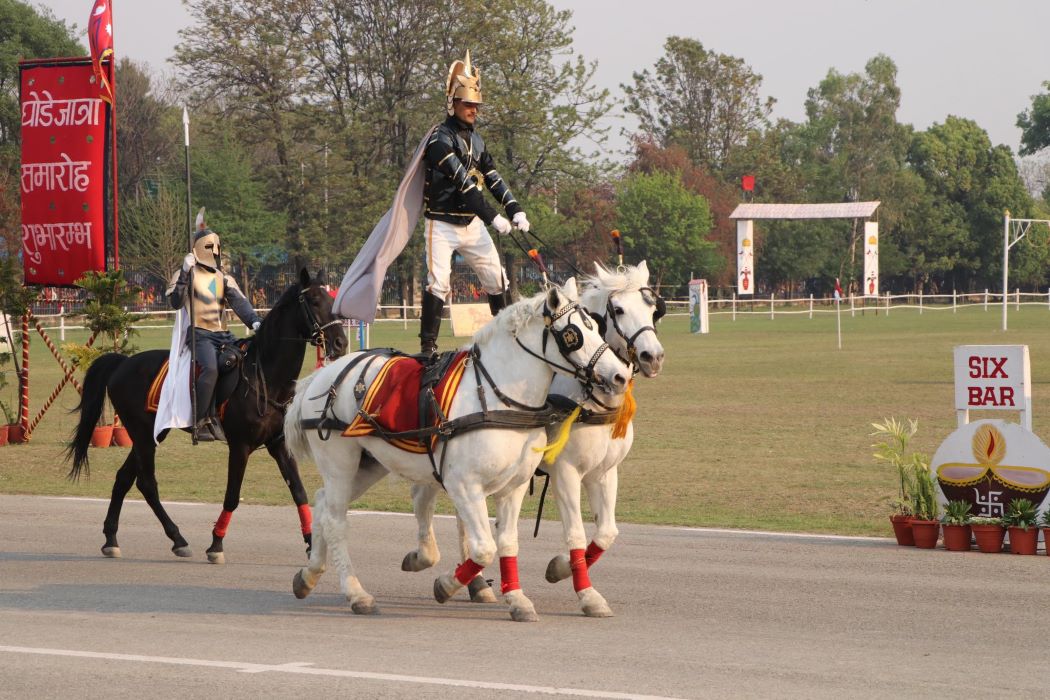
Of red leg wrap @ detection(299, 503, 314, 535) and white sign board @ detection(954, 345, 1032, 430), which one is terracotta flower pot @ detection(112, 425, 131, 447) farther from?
white sign board @ detection(954, 345, 1032, 430)

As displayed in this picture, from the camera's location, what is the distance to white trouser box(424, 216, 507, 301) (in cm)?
1038

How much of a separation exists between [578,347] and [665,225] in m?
80.8

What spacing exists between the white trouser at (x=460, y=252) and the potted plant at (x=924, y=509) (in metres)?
4.33

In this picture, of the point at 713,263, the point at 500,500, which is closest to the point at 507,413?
the point at 500,500

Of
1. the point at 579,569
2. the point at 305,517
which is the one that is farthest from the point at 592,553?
the point at 305,517

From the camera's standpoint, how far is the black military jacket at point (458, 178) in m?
10.2

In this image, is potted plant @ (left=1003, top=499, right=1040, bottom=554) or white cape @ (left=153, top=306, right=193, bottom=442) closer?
potted plant @ (left=1003, top=499, right=1040, bottom=554)

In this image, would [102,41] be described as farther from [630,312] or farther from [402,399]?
[630,312]

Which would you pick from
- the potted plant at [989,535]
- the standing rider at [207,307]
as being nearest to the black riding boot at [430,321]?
the standing rider at [207,307]

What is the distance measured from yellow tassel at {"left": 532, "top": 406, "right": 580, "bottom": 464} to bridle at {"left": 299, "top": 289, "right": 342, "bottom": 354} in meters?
3.09

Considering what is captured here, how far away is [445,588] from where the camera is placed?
9.30m

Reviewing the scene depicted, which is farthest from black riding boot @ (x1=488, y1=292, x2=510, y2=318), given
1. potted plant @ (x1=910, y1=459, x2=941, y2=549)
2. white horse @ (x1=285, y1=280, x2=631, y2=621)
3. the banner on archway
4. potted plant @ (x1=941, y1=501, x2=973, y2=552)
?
the banner on archway

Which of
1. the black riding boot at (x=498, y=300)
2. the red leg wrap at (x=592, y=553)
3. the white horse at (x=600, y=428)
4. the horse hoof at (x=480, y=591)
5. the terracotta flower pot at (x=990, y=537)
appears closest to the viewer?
the white horse at (x=600, y=428)

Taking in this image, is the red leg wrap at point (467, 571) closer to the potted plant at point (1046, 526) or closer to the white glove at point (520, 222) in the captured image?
the white glove at point (520, 222)
